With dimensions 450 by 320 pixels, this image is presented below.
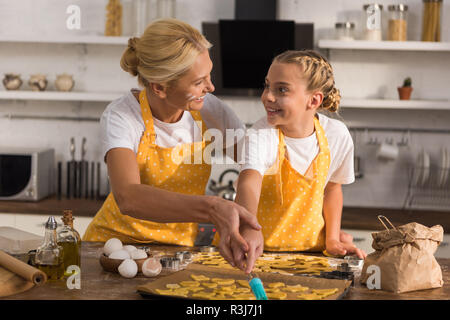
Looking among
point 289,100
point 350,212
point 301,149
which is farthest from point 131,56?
point 350,212

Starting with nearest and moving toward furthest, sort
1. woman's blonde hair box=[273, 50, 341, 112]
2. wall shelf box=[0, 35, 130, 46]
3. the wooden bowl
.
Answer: the wooden bowl → woman's blonde hair box=[273, 50, 341, 112] → wall shelf box=[0, 35, 130, 46]

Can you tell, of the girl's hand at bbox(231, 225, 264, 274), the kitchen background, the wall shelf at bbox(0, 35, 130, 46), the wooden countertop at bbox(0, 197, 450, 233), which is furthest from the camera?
the kitchen background

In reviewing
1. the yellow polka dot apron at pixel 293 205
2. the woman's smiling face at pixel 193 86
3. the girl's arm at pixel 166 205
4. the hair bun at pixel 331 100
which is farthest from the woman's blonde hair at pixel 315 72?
the girl's arm at pixel 166 205

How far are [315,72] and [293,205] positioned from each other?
0.43 metres

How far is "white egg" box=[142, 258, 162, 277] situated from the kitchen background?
2320 mm

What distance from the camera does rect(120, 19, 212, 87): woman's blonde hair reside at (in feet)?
5.61

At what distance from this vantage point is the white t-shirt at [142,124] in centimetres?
175

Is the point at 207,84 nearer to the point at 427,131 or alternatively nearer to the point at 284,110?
the point at 284,110

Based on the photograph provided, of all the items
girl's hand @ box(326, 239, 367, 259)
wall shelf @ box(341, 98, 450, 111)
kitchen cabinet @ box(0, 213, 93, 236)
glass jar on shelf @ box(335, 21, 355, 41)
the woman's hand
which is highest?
glass jar on shelf @ box(335, 21, 355, 41)

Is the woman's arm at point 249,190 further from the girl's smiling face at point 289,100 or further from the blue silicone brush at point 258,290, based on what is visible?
the blue silicone brush at point 258,290

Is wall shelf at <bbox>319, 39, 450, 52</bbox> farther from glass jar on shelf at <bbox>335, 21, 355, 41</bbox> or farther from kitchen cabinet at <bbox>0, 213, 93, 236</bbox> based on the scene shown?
kitchen cabinet at <bbox>0, 213, 93, 236</bbox>

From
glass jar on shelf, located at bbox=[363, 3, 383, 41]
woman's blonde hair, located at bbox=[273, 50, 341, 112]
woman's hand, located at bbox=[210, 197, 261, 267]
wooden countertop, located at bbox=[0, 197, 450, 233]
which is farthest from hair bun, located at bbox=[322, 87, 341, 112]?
glass jar on shelf, located at bbox=[363, 3, 383, 41]
